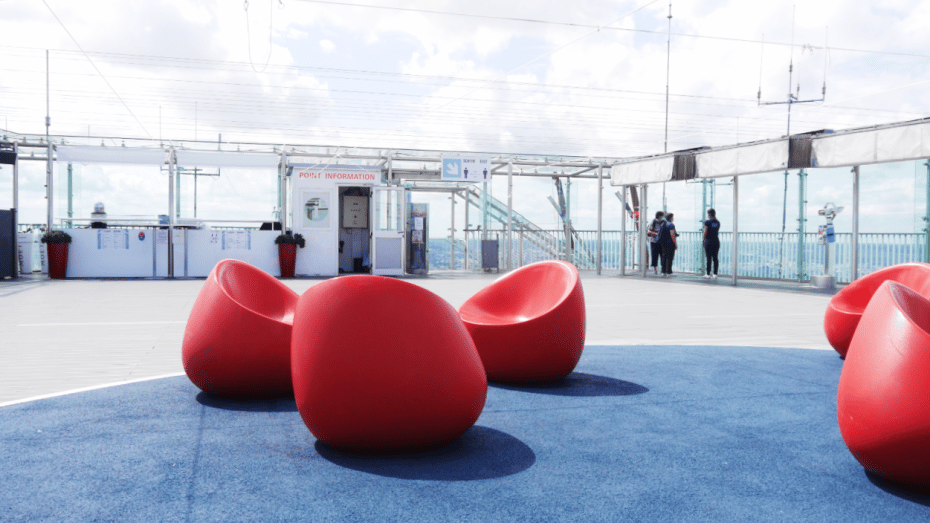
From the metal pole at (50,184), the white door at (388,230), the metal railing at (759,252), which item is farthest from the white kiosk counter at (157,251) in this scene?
the metal railing at (759,252)

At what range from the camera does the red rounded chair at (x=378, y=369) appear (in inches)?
116

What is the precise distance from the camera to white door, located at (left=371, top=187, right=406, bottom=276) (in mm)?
15961

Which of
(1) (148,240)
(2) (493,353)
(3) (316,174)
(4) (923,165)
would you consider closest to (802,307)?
(4) (923,165)

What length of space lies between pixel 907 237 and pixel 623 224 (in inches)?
240

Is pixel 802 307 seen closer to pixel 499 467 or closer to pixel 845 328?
pixel 845 328

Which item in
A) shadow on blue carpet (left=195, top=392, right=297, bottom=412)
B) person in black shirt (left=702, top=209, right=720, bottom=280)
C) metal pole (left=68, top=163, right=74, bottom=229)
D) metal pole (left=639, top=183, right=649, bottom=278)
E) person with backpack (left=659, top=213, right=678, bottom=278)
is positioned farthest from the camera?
metal pole (left=639, top=183, right=649, bottom=278)

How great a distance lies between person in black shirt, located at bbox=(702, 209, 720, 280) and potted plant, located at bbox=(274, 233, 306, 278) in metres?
8.73

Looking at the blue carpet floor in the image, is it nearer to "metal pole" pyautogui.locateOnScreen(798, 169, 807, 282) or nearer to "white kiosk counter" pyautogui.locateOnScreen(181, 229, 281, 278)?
"metal pole" pyautogui.locateOnScreen(798, 169, 807, 282)

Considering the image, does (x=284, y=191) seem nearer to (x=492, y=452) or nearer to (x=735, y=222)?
(x=735, y=222)

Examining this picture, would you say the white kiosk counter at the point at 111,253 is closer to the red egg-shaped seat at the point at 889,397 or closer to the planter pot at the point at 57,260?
the planter pot at the point at 57,260

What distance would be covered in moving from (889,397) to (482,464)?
1.57 m

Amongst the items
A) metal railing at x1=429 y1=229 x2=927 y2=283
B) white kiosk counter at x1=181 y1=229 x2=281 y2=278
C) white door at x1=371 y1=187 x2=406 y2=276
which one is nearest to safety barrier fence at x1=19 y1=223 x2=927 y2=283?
metal railing at x1=429 y1=229 x2=927 y2=283

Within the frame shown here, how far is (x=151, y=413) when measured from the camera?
3.74 metres

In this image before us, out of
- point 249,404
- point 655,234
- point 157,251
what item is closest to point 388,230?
point 157,251
